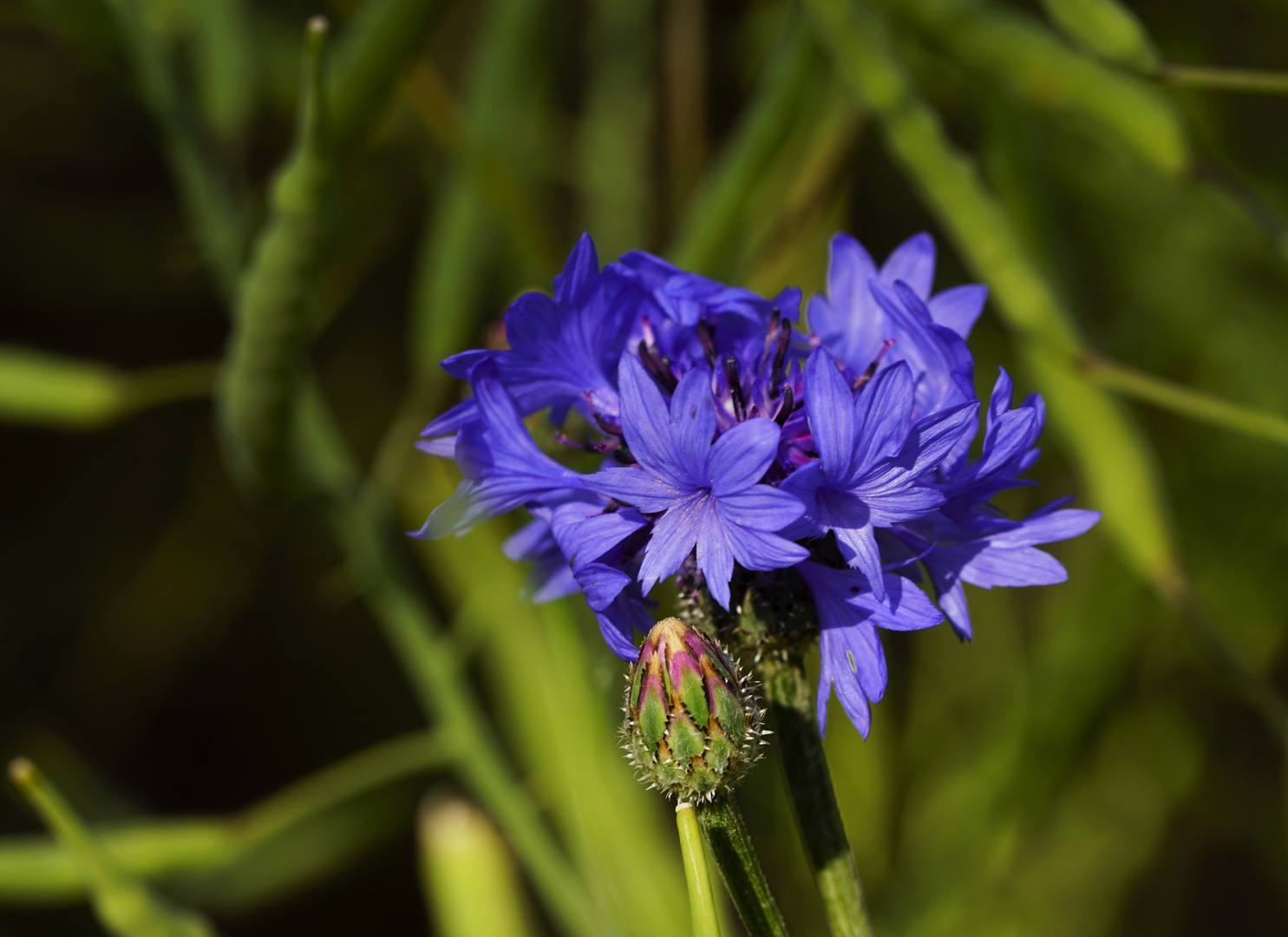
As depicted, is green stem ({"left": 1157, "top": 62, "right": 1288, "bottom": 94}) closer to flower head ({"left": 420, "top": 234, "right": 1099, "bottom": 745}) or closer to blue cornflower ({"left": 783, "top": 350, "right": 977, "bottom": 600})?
flower head ({"left": 420, "top": 234, "right": 1099, "bottom": 745})

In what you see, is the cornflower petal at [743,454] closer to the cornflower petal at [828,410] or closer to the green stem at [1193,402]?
the cornflower petal at [828,410]

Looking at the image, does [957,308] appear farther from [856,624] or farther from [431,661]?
[431,661]

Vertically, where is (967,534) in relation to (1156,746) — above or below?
above

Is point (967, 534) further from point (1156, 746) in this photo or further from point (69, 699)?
point (69, 699)

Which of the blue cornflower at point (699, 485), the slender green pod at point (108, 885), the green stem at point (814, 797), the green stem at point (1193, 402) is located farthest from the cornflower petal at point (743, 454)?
the slender green pod at point (108, 885)

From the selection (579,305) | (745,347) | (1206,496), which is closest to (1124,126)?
(745,347)

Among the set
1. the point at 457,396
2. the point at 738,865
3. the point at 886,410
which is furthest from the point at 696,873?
the point at 457,396
